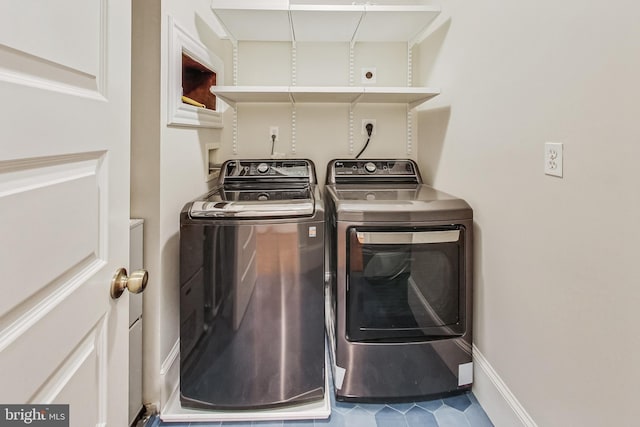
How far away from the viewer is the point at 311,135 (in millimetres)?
2396

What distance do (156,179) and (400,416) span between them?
146 centimetres

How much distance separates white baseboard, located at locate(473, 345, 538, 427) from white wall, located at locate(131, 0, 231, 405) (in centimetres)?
141

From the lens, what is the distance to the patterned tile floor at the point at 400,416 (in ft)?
4.89

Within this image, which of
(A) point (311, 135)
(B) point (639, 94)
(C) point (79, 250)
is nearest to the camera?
(C) point (79, 250)

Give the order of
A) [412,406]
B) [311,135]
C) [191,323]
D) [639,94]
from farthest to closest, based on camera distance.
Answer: [311,135] < [412,406] < [191,323] < [639,94]

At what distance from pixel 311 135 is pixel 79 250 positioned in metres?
1.92

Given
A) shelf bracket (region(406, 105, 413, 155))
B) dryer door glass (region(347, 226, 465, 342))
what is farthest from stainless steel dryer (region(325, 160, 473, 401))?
shelf bracket (region(406, 105, 413, 155))

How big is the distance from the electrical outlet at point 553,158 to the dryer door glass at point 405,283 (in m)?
0.49

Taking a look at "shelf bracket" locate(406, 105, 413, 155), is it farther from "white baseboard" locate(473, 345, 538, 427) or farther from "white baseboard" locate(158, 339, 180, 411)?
"white baseboard" locate(158, 339, 180, 411)

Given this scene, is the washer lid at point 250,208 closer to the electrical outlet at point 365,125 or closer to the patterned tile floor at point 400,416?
the patterned tile floor at point 400,416

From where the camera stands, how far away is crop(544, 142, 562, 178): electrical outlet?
1.09 metres

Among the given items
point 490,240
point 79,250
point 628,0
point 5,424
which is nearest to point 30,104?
point 79,250

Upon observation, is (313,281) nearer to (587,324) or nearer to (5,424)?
(587,324)

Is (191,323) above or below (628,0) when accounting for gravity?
below
